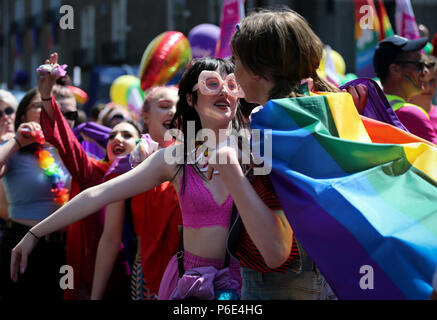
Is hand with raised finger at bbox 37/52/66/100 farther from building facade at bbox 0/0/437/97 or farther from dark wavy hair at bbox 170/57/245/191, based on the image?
building facade at bbox 0/0/437/97

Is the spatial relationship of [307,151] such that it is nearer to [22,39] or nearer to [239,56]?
[239,56]

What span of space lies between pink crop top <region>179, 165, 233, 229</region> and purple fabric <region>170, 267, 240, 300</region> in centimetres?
17

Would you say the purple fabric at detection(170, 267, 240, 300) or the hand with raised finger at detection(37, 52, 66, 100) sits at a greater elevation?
the hand with raised finger at detection(37, 52, 66, 100)

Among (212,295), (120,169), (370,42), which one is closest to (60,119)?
(120,169)

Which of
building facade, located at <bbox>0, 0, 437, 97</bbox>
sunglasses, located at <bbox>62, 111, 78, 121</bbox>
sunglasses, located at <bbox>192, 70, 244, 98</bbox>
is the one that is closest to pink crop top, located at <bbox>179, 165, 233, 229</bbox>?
sunglasses, located at <bbox>192, 70, 244, 98</bbox>

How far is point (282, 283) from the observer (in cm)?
201

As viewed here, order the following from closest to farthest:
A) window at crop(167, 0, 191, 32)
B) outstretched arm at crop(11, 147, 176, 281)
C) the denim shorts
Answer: the denim shorts, outstretched arm at crop(11, 147, 176, 281), window at crop(167, 0, 191, 32)

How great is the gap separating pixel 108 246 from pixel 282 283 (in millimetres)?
1555

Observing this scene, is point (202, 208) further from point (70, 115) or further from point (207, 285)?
point (70, 115)

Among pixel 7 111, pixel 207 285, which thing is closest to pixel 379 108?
pixel 207 285

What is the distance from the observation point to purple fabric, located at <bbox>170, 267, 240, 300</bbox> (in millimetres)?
2275

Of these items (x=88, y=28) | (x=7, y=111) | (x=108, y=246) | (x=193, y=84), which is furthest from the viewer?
(x=88, y=28)

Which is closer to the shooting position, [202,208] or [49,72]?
[202,208]

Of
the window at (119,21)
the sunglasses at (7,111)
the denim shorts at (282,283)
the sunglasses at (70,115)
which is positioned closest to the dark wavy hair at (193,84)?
the denim shorts at (282,283)
